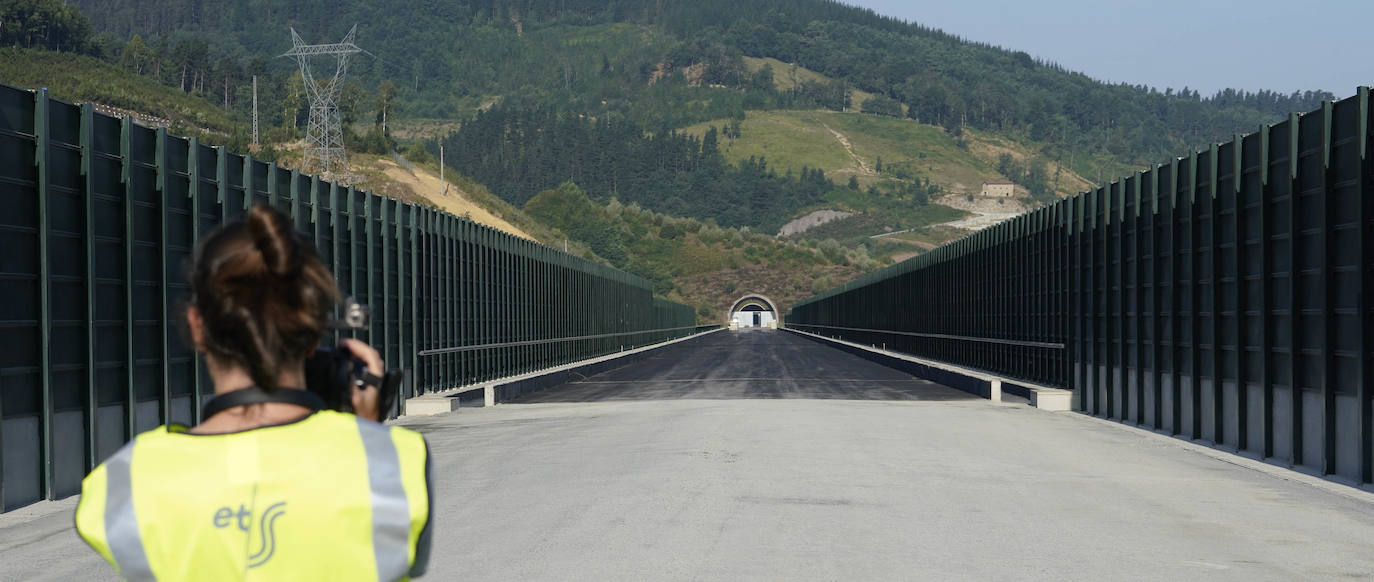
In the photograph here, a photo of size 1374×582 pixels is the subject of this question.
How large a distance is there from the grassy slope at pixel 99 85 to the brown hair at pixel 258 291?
436 feet

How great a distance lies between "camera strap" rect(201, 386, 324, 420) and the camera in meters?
2.65

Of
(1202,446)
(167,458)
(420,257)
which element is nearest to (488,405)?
(420,257)

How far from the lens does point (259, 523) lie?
8.66ft

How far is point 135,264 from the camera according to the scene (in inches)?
664

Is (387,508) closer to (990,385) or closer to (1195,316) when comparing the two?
(1195,316)

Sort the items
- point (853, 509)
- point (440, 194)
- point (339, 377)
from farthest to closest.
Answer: point (440, 194)
point (853, 509)
point (339, 377)

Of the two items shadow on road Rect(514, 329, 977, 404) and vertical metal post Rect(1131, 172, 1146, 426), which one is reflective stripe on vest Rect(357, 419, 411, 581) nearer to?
vertical metal post Rect(1131, 172, 1146, 426)

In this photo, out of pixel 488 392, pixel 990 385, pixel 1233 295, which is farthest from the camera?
pixel 990 385

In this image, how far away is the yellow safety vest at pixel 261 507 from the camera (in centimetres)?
264

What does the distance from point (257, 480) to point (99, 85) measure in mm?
145516

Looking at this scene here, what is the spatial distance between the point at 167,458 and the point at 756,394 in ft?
111

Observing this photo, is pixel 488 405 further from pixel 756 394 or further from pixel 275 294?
pixel 275 294

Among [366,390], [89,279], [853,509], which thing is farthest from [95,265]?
[366,390]

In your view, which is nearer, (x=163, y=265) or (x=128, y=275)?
(x=128, y=275)
